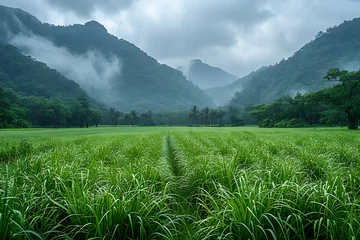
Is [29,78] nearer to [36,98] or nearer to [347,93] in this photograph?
[36,98]

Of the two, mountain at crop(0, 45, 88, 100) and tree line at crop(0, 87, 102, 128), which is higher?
mountain at crop(0, 45, 88, 100)

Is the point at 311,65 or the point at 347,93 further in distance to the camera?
the point at 311,65

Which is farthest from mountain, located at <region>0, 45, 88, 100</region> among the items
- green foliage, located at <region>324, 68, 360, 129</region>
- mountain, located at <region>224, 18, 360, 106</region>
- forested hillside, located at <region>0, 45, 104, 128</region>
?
mountain, located at <region>224, 18, 360, 106</region>

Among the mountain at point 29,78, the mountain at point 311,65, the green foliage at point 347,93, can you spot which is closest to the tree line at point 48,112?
the mountain at point 29,78

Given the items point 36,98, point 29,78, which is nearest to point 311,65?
point 36,98

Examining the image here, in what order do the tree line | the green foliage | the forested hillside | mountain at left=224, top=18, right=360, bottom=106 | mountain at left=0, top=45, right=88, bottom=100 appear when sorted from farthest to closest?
mountain at left=224, top=18, right=360, bottom=106 → mountain at left=0, top=45, right=88, bottom=100 → the tree line → the forested hillside → the green foliage

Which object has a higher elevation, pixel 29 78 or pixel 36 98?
pixel 29 78

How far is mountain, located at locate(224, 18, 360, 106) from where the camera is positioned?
160 meters

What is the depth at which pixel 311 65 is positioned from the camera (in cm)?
16612

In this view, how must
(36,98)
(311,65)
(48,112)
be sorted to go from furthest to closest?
(311,65), (36,98), (48,112)

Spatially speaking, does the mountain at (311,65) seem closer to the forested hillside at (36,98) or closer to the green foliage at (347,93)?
the green foliage at (347,93)

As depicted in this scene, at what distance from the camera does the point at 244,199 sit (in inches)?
112

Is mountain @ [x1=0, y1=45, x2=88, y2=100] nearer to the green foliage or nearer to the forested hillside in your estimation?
the forested hillside

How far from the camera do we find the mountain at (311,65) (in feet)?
525
